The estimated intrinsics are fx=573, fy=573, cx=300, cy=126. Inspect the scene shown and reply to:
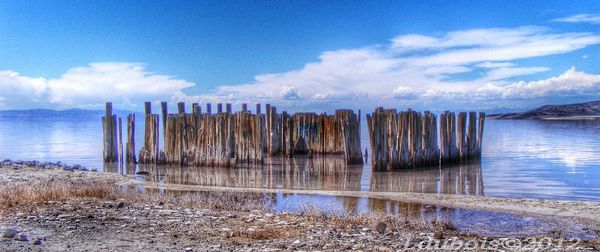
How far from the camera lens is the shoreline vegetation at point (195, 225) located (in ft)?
21.9

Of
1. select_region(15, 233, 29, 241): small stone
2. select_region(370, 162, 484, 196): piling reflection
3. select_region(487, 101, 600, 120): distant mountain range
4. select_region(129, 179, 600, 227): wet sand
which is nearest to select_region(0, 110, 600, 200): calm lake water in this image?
select_region(370, 162, 484, 196): piling reflection

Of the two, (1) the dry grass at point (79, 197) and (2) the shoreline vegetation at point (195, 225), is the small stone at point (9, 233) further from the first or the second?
(1) the dry grass at point (79, 197)

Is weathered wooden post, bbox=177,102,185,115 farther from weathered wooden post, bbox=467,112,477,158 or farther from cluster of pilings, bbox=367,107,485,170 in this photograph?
weathered wooden post, bbox=467,112,477,158

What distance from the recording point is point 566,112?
84375 mm

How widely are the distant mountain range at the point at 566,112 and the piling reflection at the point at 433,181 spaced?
6621 cm

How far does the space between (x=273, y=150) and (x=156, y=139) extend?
4858 millimetres

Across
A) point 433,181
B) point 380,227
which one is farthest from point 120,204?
point 433,181

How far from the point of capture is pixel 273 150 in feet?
72.7

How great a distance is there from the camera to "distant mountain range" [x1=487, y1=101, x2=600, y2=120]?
79.3 meters

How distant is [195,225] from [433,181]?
351 inches

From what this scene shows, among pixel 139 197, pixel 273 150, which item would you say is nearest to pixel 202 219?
pixel 139 197

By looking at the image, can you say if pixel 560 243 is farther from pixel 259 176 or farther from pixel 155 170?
pixel 155 170

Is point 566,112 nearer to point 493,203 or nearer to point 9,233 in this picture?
point 493,203

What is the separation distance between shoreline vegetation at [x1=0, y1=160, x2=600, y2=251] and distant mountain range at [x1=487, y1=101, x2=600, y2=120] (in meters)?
75.6
